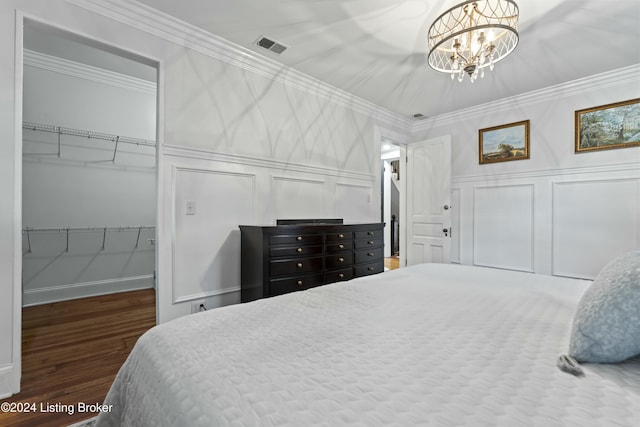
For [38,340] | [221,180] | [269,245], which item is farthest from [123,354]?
[221,180]

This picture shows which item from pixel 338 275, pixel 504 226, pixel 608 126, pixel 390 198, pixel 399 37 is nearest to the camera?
pixel 399 37

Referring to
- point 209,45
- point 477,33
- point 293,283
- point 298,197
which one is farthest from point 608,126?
point 209,45

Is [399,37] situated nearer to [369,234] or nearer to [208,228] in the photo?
[369,234]

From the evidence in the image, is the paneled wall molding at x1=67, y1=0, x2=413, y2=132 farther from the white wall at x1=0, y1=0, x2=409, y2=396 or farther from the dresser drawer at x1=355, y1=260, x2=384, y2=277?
the dresser drawer at x1=355, y1=260, x2=384, y2=277

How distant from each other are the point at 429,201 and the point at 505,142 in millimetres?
1250

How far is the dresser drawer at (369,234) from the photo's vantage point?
3.00 metres

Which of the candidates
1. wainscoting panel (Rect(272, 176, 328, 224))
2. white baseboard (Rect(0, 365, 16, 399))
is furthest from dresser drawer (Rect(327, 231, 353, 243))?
white baseboard (Rect(0, 365, 16, 399))

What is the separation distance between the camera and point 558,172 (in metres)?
3.38

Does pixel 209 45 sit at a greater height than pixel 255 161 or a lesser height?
greater

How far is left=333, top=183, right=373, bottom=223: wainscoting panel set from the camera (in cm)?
362

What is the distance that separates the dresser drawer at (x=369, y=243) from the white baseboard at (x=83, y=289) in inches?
118

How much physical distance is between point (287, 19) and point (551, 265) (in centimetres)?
395

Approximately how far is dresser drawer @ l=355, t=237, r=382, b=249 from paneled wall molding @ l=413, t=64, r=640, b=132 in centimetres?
243

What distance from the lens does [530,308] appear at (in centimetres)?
114
